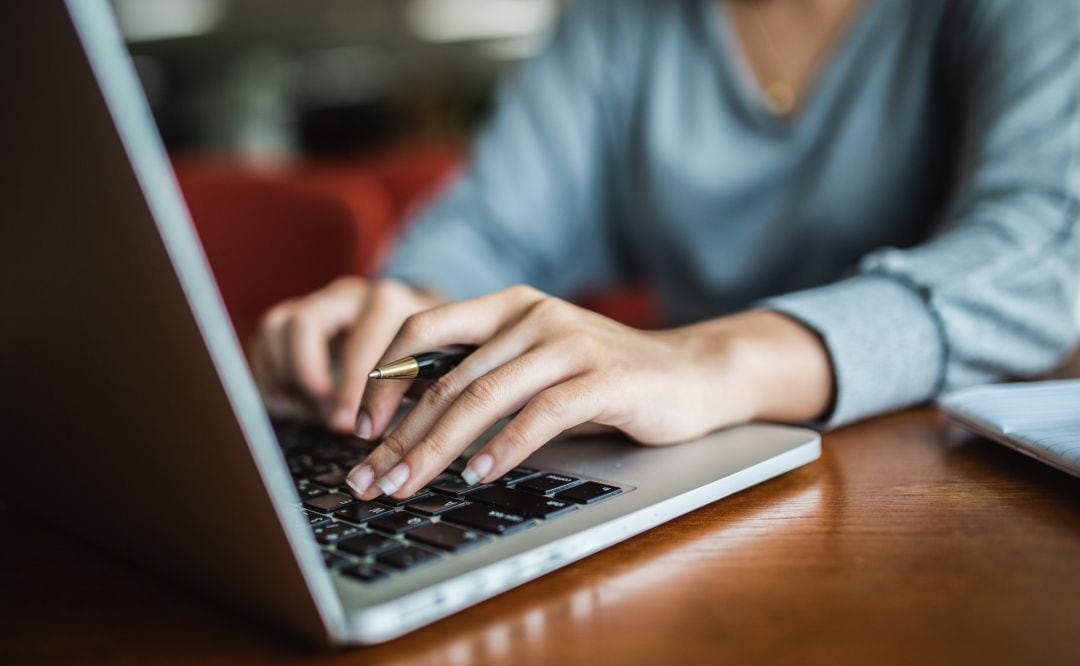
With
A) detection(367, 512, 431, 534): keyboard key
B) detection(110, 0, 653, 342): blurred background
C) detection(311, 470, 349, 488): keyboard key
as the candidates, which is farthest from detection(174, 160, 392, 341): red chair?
detection(110, 0, 653, 342): blurred background

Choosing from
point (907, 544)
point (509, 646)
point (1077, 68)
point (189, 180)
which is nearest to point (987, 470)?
point (907, 544)

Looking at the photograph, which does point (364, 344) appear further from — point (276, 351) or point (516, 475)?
point (516, 475)

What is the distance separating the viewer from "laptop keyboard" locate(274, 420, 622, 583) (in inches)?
12.4

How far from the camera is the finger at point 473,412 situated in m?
0.38

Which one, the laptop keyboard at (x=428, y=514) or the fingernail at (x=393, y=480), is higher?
the fingernail at (x=393, y=480)

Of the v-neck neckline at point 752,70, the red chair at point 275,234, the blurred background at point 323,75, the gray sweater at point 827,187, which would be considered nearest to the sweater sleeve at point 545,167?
the gray sweater at point 827,187

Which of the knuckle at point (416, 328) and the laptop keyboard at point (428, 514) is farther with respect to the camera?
the knuckle at point (416, 328)

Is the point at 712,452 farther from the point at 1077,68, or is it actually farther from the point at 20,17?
the point at 1077,68

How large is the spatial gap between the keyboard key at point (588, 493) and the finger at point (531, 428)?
25mm

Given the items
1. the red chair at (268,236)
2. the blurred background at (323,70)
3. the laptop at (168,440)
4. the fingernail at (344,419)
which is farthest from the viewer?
the blurred background at (323,70)

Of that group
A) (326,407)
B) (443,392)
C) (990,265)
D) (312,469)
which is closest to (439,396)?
(443,392)

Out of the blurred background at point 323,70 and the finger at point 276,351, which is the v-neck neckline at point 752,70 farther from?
the blurred background at point 323,70

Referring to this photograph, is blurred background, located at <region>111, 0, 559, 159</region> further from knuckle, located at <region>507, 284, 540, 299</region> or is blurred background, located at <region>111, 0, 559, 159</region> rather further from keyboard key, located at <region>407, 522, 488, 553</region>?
keyboard key, located at <region>407, 522, 488, 553</region>

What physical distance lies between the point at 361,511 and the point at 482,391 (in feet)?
0.24
